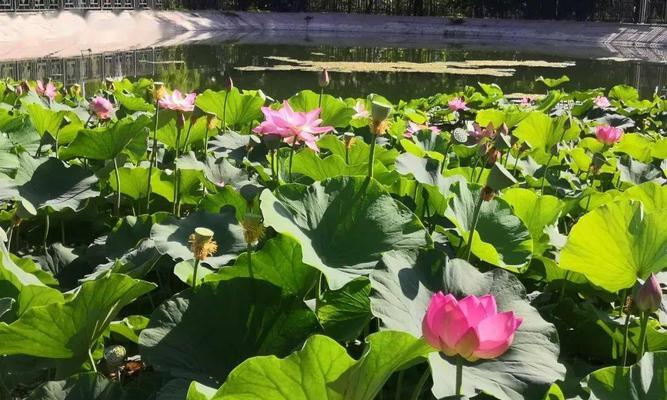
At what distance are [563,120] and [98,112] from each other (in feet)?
3.16

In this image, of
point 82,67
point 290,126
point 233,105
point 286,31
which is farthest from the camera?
point 286,31

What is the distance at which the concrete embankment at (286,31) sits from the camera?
14.1 m

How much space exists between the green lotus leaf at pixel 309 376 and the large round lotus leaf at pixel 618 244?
0.33 m

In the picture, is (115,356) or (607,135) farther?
(607,135)

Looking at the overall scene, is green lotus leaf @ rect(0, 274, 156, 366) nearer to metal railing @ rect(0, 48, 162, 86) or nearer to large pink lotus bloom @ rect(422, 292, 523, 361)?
large pink lotus bloom @ rect(422, 292, 523, 361)

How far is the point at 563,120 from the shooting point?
1.49m

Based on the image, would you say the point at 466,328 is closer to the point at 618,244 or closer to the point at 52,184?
the point at 618,244

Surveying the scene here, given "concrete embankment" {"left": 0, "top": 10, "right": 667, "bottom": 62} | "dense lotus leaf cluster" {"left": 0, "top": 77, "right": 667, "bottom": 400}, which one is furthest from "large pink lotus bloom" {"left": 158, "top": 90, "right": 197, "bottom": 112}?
"concrete embankment" {"left": 0, "top": 10, "right": 667, "bottom": 62}

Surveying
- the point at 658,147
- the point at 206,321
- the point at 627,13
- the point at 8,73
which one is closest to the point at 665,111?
the point at 658,147

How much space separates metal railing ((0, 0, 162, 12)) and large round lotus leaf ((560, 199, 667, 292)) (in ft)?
51.2

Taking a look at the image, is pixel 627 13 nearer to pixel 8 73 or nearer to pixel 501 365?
pixel 8 73

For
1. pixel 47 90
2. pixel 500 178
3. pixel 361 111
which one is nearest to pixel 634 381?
pixel 500 178

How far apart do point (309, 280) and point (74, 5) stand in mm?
17864

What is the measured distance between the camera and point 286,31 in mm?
22922
